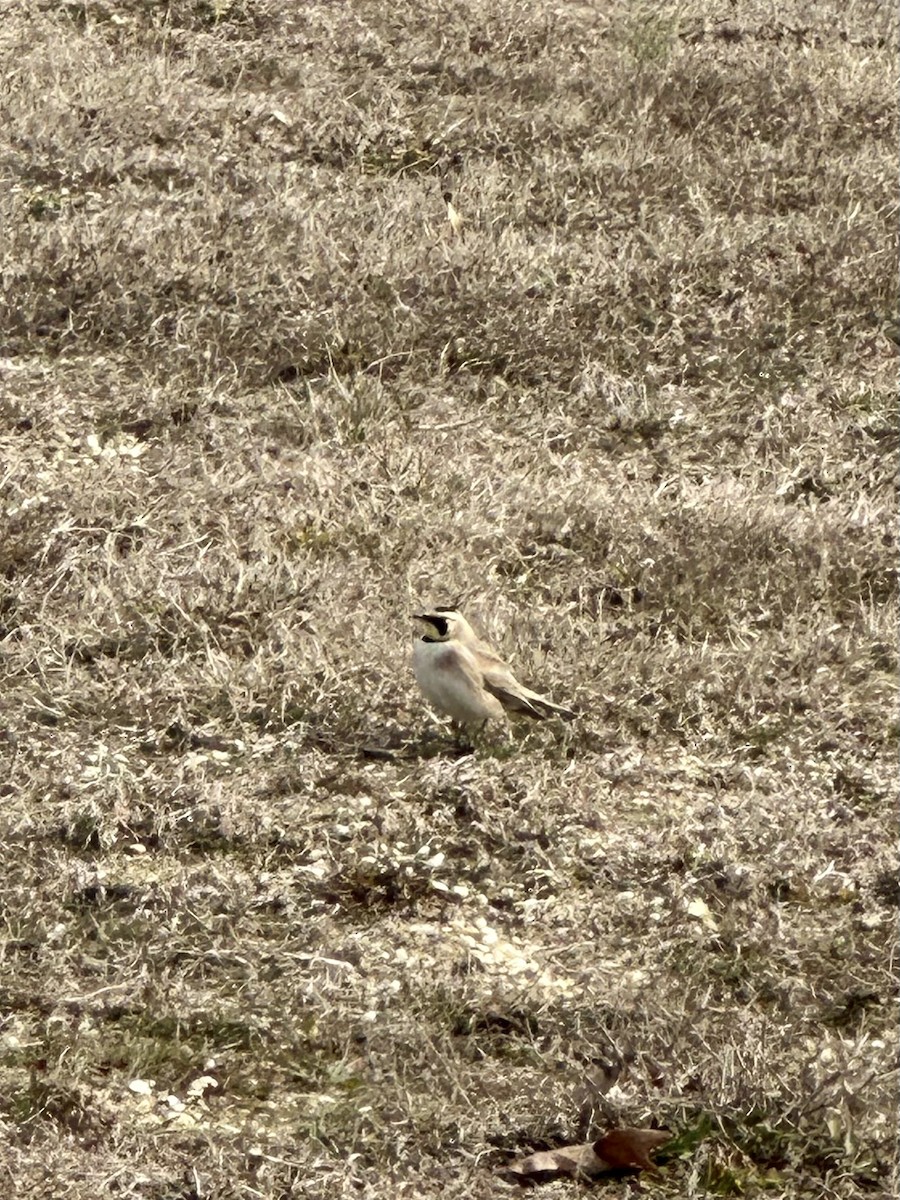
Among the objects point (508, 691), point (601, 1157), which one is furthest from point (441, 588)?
point (601, 1157)

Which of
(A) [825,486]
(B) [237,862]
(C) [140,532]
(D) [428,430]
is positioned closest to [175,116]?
(D) [428,430]

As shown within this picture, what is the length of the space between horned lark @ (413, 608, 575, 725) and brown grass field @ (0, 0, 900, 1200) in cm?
12

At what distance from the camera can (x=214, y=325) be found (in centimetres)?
762

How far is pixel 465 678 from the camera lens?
17.7ft

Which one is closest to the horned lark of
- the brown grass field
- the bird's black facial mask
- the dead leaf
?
the bird's black facial mask

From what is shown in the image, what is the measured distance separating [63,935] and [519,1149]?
4.47ft

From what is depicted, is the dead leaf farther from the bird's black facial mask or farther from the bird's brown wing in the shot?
the bird's black facial mask

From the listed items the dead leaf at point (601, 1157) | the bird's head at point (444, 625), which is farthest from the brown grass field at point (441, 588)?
the bird's head at point (444, 625)

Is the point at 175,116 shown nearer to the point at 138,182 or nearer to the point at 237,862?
the point at 138,182

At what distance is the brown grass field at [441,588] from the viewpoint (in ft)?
14.1

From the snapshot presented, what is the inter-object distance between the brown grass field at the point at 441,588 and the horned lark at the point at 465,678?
0.41ft

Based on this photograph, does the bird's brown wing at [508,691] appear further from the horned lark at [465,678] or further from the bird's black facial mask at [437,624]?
the bird's black facial mask at [437,624]

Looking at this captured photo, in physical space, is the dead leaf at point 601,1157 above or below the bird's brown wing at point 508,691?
below

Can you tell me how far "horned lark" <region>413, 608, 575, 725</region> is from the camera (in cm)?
543
